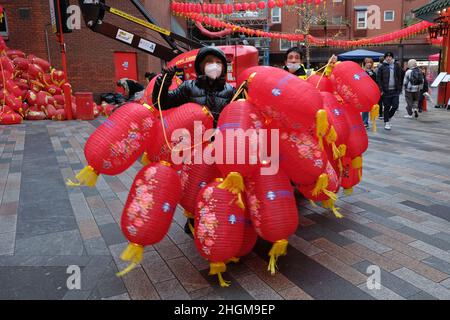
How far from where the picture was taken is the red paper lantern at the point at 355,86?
3879mm

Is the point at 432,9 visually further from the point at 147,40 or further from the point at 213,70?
the point at 213,70

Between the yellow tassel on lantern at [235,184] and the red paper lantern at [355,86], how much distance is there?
1887mm

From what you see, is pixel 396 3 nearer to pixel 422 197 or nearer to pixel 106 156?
pixel 422 197

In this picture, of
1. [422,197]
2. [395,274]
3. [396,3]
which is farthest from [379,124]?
[396,3]

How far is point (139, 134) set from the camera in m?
2.87

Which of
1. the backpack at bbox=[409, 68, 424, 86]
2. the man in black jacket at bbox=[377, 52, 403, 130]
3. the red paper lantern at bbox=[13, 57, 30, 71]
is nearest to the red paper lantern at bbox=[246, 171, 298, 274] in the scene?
the man in black jacket at bbox=[377, 52, 403, 130]

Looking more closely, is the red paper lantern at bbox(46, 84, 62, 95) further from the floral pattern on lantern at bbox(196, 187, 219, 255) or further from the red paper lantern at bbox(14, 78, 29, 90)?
the floral pattern on lantern at bbox(196, 187, 219, 255)

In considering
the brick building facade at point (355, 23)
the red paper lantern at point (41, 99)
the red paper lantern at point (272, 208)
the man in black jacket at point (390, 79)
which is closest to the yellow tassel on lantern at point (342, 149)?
the red paper lantern at point (272, 208)

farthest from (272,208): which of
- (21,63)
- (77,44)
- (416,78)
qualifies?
(77,44)

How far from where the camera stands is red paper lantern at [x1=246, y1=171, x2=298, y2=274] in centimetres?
282

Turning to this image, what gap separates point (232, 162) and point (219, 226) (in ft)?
1.65

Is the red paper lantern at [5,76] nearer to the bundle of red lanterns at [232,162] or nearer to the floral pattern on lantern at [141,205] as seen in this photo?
the bundle of red lanterns at [232,162]

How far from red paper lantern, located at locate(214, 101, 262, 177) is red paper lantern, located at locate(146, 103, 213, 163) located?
30 cm
